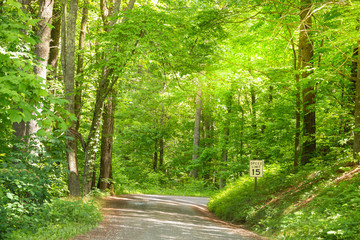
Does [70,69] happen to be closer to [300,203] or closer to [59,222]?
[59,222]

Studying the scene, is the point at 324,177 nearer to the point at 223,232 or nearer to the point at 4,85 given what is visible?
the point at 223,232

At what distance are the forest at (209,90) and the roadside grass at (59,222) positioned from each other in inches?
2.6

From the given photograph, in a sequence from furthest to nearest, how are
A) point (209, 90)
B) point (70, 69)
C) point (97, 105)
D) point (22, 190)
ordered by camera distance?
point (209, 90), point (97, 105), point (70, 69), point (22, 190)

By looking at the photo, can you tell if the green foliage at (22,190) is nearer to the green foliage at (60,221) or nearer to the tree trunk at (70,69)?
the green foliage at (60,221)

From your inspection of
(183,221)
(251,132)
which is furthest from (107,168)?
(251,132)

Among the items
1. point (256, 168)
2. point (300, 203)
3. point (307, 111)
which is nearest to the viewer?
point (300, 203)

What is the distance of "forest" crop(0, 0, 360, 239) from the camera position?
284 inches

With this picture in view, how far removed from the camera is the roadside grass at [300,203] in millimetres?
7418

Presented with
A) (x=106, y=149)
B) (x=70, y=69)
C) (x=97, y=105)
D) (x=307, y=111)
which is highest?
(x=70, y=69)

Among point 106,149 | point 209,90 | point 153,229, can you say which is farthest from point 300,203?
point 106,149

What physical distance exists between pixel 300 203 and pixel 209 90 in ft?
32.4

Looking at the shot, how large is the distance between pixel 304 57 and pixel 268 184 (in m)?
5.35

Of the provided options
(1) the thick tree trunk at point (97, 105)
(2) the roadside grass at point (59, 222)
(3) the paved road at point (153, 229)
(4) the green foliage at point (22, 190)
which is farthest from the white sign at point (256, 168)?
(4) the green foliage at point (22, 190)

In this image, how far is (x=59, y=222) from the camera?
27.9ft
